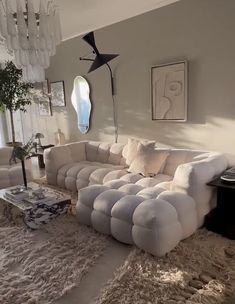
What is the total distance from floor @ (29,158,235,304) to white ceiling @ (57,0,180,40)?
267cm

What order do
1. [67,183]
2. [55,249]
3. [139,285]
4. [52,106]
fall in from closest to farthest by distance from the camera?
1. [139,285]
2. [55,249]
3. [67,183]
4. [52,106]

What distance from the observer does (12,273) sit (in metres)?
2.08

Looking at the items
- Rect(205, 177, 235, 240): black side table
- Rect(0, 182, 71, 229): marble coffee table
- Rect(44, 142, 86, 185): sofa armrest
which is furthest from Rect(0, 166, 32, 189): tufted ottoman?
Rect(205, 177, 235, 240): black side table

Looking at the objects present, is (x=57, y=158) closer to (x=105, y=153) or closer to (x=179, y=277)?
(x=105, y=153)

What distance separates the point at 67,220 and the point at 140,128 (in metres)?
Result: 1.79

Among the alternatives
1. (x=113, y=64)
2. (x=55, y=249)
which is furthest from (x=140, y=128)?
(x=55, y=249)

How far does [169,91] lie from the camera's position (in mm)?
3512

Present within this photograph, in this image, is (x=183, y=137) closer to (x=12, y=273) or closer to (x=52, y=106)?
(x=12, y=273)

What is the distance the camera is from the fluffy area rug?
5.68 feet

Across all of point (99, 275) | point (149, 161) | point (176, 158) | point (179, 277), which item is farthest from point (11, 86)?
point (179, 277)

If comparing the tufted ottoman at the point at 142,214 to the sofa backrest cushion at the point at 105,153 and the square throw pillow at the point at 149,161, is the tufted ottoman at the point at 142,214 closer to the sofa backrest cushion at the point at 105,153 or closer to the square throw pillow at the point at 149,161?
the square throw pillow at the point at 149,161

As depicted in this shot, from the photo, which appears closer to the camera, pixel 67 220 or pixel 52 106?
pixel 67 220

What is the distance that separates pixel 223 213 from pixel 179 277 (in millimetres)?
958

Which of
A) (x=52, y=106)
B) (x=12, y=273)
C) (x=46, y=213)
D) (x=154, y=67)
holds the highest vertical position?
(x=154, y=67)
